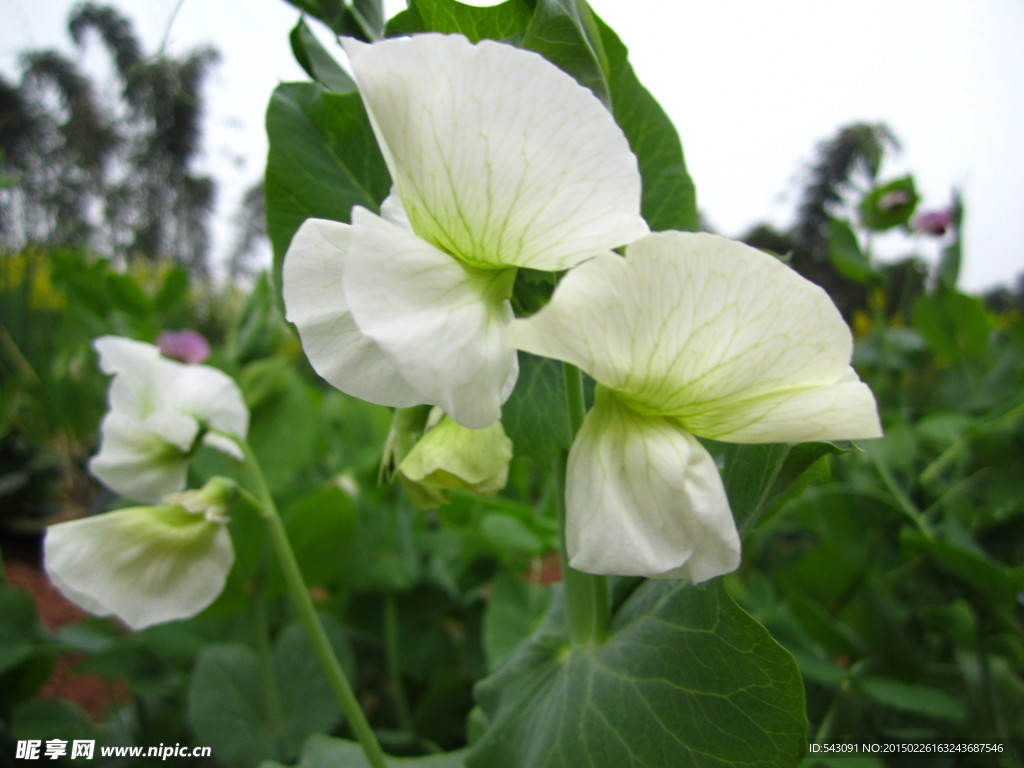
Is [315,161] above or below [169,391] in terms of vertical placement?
above

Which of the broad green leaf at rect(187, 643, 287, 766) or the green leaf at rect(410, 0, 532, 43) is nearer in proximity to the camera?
the green leaf at rect(410, 0, 532, 43)

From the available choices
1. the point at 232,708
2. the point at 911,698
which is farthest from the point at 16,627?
the point at 911,698

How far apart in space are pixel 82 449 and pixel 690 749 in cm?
147

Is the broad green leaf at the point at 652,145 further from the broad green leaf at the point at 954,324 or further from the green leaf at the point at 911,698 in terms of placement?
the broad green leaf at the point at 954,324

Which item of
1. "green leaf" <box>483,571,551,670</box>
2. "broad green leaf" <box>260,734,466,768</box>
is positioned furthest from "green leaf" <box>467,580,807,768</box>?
"green leaf" <box>483,571,551,670</box>

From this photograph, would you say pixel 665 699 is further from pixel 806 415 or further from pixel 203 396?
pixel 203 396

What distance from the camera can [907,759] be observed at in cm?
66

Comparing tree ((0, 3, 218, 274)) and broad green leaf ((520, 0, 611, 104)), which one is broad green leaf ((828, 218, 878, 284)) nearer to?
broad green leaf ((520, 0, 611, 104))

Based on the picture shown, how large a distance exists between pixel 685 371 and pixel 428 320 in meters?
0.10

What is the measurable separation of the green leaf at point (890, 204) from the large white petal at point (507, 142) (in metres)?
0.96

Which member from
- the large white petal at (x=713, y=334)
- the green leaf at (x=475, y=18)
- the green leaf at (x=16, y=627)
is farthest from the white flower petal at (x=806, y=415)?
the green leaf at (x=16, y=627)

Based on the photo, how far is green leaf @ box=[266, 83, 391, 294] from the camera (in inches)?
16.9

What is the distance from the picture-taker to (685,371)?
238 mm

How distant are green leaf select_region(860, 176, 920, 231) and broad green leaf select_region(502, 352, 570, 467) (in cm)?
86
